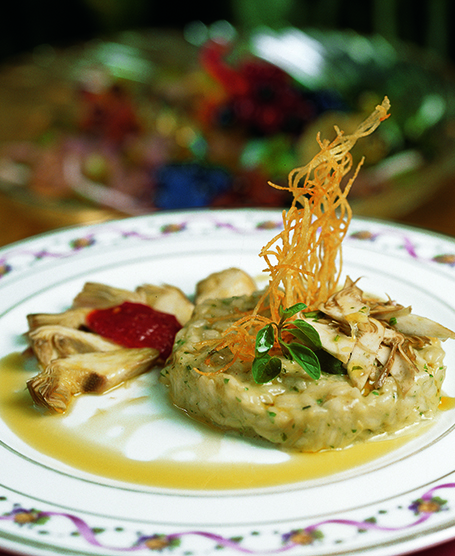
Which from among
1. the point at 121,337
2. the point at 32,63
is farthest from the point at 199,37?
the point at 121,337

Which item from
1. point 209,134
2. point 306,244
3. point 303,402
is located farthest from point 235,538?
point 209,134

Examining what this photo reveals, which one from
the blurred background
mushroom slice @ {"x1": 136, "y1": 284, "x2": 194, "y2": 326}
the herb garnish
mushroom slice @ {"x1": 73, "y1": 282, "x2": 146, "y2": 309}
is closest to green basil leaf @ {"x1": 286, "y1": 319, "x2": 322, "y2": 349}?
the herb garnish

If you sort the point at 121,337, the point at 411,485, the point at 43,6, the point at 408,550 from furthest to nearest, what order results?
the point at 43,6 < the point at 121,337 < the point at 411,485 < the point at 408,550

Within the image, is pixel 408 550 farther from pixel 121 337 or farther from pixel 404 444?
pixel 121 337

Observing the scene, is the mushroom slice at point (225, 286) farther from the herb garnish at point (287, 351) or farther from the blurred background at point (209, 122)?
the blurred background at point (209, 122)

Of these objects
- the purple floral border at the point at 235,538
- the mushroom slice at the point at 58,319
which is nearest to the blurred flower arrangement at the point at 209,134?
the mushroom slice at the point at 58,319

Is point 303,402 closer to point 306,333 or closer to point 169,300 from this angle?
point 306,333

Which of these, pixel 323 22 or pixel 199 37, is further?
pixel 323 22

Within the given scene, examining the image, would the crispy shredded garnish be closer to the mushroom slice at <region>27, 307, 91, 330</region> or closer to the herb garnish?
the herb garnish
